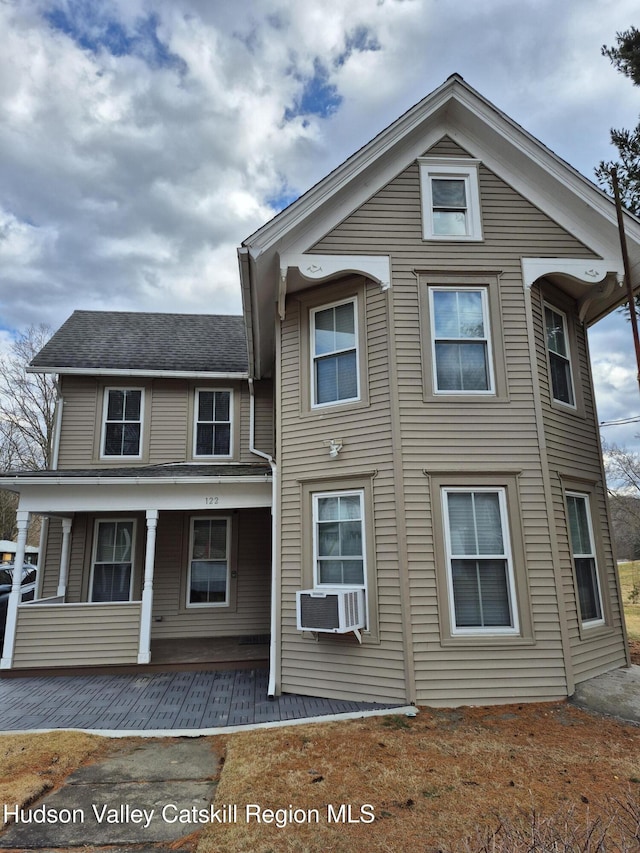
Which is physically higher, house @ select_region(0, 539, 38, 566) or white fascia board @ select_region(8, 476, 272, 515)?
white fascia board @ select_region(8, 476, 272, 515)

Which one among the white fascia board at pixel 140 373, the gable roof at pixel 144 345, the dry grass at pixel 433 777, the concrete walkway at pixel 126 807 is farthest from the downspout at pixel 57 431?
the dry grass at pixel 433 777

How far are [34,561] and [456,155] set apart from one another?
2487cm

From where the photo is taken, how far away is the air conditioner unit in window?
5.80 metres

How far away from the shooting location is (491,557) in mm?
6047

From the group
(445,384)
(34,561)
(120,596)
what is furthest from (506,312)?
(34,561)

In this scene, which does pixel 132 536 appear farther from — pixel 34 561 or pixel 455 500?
pixel 34 561

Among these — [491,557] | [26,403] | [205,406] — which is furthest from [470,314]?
[26,403]

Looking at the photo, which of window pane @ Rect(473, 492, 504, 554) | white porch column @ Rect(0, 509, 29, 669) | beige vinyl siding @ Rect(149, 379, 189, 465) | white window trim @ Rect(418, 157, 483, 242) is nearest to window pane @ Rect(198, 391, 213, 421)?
beige vinyl siding @ Rect(149, 379, 189, 465)

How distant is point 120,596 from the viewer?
9695 millimetres

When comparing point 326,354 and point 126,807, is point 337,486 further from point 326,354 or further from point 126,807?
point 126,807

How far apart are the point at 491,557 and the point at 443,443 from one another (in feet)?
5.08

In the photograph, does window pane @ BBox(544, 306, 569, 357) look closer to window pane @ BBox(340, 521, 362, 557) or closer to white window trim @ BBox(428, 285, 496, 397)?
white window trim @ BBox(428, 285, 496, 397)

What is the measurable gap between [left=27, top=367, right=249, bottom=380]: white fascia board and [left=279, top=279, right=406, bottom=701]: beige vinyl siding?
133 inches

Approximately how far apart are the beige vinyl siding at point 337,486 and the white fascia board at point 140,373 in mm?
3387
